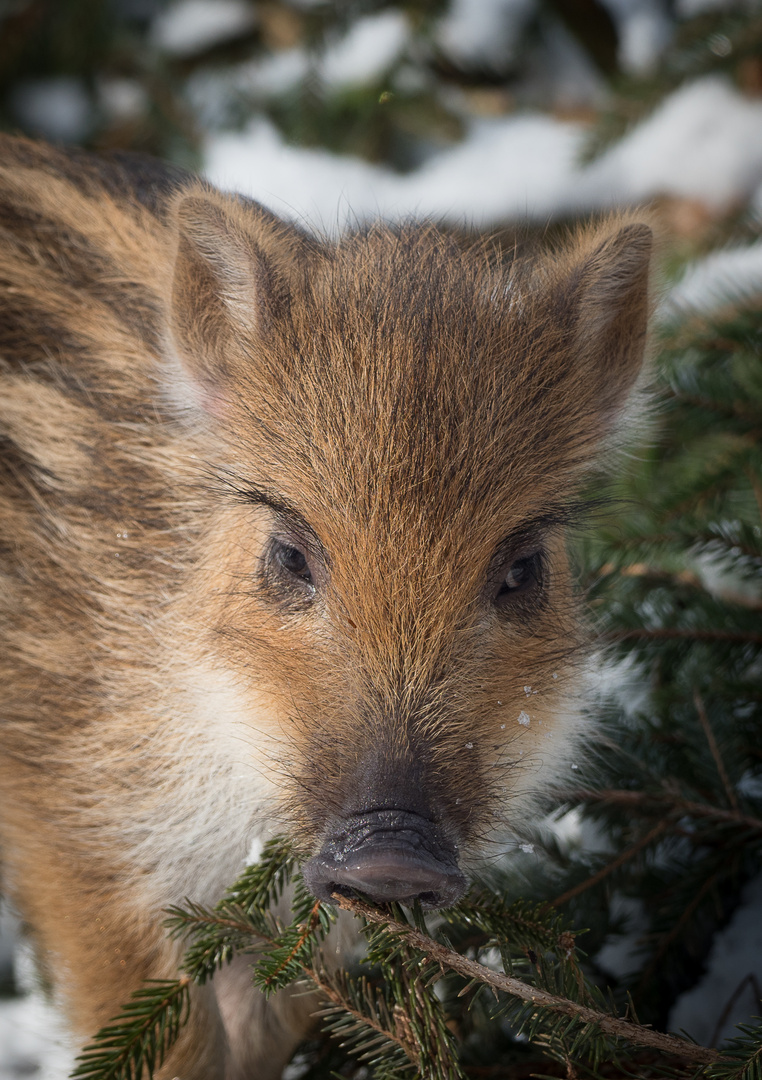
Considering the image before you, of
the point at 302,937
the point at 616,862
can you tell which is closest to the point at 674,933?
the point at 616,862

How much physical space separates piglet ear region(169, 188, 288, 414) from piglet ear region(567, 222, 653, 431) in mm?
662

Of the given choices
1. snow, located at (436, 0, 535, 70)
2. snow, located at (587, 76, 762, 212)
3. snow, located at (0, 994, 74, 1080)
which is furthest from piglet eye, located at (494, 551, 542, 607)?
snow, located at (587, 76, 762, 212)

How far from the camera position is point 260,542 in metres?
2.11

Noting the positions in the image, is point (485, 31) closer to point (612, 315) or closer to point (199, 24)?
point (199, 24)

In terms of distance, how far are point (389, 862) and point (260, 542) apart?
0.81 m

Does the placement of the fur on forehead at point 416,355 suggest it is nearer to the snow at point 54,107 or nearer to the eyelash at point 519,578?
the eyelash at point 519,578

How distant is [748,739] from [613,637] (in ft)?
1.33

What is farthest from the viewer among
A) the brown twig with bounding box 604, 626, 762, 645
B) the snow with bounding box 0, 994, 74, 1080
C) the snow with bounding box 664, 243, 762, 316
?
the snow with bounding box 664, 243, 762, 316

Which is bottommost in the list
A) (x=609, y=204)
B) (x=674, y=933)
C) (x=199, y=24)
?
(x=674, y=933)

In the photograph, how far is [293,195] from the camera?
14.0 ft

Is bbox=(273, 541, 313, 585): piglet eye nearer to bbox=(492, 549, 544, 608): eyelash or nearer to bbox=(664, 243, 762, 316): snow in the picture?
bbox=(492, 549, 544, 608): eyelash

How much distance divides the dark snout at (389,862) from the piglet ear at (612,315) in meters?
1.08

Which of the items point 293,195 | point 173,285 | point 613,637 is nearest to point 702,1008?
point 613,637

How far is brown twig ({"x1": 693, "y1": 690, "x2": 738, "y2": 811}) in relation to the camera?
2.15 metres
